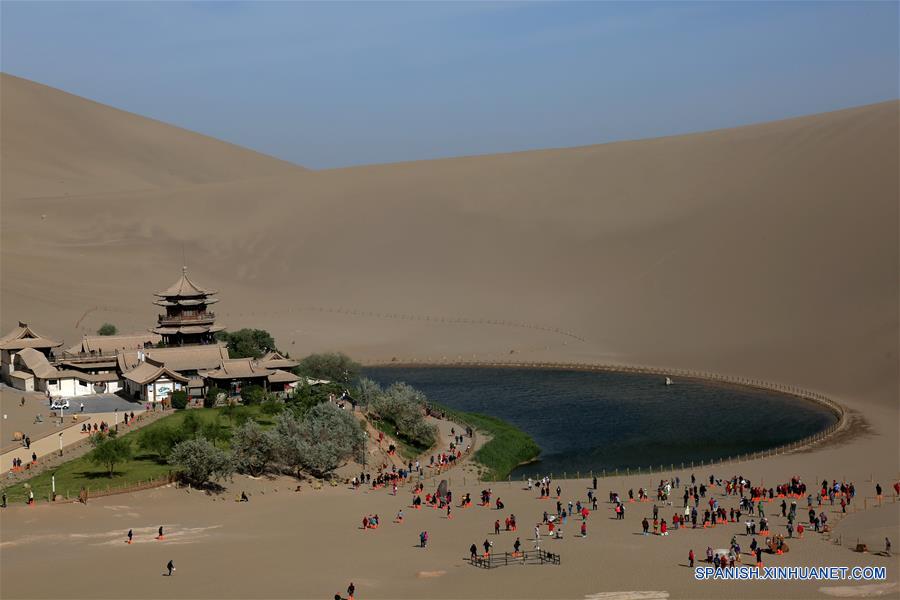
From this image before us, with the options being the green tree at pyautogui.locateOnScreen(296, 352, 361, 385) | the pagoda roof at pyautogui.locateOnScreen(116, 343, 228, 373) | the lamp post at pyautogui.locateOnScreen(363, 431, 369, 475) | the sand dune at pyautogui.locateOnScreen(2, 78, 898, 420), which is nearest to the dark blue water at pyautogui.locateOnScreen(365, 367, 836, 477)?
the green tree at pyautogui.locateOnScreen(296, 352, 361, 385)

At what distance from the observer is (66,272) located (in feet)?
330

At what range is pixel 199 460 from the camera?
3944 centimetres

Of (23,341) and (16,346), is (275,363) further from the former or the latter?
(16,346)

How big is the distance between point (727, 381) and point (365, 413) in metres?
24.4

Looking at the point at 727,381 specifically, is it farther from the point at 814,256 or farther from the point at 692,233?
the point at 692,233

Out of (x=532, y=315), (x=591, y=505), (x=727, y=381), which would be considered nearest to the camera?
(x=591, y=505)

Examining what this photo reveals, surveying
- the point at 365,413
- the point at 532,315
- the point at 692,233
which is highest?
the point at 692,233

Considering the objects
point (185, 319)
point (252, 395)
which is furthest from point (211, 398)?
point (185, 319)

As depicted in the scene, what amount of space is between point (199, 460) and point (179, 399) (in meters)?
13.8

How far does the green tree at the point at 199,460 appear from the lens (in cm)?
3944

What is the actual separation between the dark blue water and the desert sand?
353cm

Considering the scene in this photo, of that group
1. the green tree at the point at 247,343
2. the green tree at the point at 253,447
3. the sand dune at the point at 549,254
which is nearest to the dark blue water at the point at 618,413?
the sand dune at the point at 549,254

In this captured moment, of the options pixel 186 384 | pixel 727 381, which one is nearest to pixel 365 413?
pixel 186 384

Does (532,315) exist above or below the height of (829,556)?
above
